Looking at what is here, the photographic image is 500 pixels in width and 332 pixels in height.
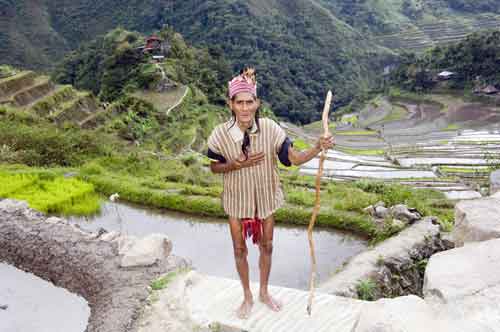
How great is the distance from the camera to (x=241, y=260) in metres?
4.00

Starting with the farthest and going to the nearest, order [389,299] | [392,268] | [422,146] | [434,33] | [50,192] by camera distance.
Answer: [434,33]
[422,146]
[50,192]
[392,268]
[389,299]

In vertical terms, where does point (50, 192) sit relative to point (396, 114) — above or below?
above

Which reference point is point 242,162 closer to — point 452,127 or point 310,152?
point 310,152

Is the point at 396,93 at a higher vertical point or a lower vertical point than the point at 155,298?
lower

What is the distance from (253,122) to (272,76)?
5308cm

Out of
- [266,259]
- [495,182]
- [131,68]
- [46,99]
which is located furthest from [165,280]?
[131,68]

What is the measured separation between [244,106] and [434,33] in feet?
238

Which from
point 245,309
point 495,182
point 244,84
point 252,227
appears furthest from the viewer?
point 495,182

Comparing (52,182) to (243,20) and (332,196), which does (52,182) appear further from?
(243,20)

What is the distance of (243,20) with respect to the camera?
2384 inches

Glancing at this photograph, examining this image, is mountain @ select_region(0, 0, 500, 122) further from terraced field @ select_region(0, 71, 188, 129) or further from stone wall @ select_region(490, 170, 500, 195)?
stone wall @ select_region(490, 170, 500, 195)

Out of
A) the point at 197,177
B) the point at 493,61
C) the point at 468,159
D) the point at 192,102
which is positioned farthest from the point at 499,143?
the point at 197,177

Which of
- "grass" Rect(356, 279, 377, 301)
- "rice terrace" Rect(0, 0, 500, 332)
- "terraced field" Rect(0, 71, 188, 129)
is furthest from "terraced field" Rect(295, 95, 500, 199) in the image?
"grass" Rect(356, 279, 377, 301)

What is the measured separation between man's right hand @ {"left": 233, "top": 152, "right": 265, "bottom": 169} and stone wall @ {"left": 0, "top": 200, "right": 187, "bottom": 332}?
6.55 feet
